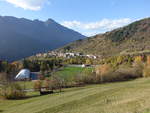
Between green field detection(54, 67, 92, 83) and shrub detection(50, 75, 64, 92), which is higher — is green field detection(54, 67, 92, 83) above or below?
above

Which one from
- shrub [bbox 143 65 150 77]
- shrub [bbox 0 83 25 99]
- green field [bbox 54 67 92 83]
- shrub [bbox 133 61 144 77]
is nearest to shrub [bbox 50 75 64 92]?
green field [bbox 54 67 92 83]

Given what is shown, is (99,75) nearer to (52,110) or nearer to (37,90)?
(37,90)

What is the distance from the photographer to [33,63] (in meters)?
136

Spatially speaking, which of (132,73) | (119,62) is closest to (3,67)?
(119,62)

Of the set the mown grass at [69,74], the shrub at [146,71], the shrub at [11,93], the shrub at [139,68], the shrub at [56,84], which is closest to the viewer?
the shrub at [11,93]

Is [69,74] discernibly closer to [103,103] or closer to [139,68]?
[139,68]

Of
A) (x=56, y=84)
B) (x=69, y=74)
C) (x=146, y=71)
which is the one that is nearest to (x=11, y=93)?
(x=56, y=84)

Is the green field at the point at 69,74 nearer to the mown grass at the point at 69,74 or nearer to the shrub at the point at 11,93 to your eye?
the mown grass at the point at 69,74

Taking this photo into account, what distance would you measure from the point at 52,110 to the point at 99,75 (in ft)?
171

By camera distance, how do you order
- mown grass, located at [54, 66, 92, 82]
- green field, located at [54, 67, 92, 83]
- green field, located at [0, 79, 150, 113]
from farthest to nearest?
mown grass, located at [54, 66, 92, 82]
green field, located at [54, 67, 92, 83]
green field, located at [0, 79, 150, 113]

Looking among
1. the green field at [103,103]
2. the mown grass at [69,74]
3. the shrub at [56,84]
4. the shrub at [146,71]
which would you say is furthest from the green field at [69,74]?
the green field at [103,103]

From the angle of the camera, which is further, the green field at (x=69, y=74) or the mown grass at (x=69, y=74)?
the mown grass at (x=69, y=74)

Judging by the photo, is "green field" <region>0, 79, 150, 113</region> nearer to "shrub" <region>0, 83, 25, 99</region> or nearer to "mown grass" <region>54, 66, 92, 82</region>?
"shrub" <region>0, 83, 25, 99</region>

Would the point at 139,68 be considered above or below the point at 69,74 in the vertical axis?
above
